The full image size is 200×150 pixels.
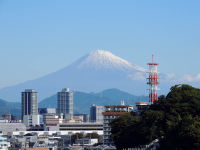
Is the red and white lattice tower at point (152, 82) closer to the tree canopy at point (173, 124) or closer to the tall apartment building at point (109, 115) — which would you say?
the tall apartment building at point (109, 115)

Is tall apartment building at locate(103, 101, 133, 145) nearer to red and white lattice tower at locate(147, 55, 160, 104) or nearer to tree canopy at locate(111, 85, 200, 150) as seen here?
red and white lattice tower at locate(147, 55, 160, 104)

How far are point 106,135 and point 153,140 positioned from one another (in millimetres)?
A: 69941

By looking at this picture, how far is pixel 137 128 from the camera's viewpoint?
88.7 meters

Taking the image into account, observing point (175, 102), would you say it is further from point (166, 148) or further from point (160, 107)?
point (166, 148)

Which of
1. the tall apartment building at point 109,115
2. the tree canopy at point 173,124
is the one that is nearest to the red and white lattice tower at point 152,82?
the tall apartment building at point 109,115

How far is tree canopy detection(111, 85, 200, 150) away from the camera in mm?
69688

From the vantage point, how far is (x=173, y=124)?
76.4 m

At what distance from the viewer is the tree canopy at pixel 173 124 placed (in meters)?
69.7

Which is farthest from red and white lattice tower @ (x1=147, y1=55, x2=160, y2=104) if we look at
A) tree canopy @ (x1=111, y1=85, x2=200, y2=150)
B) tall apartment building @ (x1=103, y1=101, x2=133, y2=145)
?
tree canopy @ (x1=111, y1=85, x2=200, y2=150)

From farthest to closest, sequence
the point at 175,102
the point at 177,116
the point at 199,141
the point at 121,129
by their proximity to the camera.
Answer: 1. the point at 121,129
2. the point at 175,102
3. the point at 177,116
4. the point at 199,141

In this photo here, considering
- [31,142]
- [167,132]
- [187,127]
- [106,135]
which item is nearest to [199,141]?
[187,127]

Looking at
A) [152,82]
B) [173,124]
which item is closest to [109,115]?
[152,82]

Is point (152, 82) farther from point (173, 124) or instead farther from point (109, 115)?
point (173, 124)

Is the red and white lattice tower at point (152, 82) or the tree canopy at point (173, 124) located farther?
the red and white lattice tower at point (152, 82)
